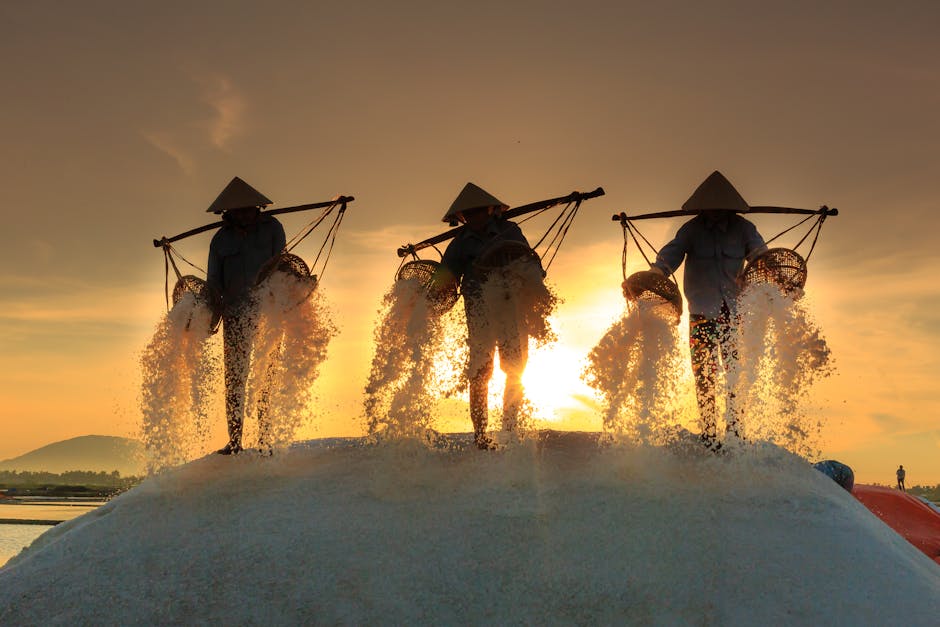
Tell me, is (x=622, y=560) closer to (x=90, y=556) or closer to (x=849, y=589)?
(x=849, y=589)

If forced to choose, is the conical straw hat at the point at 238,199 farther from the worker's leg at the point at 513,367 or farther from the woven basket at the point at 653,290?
the woven basket at the point at 653,290

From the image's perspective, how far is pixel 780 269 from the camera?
7.53 meters

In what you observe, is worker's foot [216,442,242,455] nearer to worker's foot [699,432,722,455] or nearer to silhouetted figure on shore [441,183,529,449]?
silhouetted figure on shore [441,183,529,449]

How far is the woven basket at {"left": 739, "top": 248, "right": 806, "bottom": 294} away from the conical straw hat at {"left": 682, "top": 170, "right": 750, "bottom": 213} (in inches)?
19.9

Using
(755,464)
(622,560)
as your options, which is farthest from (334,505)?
(755,464)

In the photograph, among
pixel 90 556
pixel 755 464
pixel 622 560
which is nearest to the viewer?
pixel 622 560

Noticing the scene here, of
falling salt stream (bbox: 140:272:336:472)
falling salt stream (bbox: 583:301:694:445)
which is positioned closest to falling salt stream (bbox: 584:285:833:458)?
falling salt stream (bbox: 583:301:694:445)

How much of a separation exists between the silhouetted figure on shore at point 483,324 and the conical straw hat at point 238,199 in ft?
6.08

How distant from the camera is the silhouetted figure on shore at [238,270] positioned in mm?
7719

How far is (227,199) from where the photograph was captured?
784 centimetres

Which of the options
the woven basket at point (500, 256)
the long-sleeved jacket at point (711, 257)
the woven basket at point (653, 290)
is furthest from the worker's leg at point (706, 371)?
the woven basket at point (500, 256)

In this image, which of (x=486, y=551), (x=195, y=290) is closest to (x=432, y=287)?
(x=195, y=290)

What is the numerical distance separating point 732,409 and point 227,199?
199 inches

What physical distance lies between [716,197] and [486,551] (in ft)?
13.2
